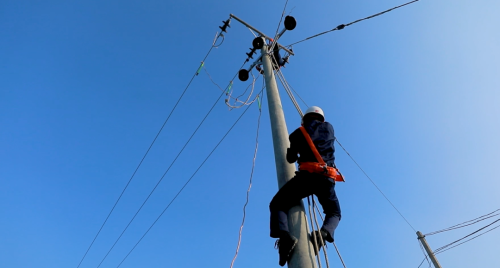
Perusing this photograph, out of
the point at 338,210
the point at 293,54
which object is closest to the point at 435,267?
the point at 293,54

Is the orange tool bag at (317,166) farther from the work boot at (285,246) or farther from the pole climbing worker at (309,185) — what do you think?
the work boot at (285,246)

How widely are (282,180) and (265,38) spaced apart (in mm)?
3492

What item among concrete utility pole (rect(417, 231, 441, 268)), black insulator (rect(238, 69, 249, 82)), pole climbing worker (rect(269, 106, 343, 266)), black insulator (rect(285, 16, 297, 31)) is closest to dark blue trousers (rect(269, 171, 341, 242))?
pole climbing worker (rect(269, 106, 343, 266))

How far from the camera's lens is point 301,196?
2.79 m

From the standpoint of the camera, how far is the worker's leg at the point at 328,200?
2828 mm

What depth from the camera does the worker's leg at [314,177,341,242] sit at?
283 cm

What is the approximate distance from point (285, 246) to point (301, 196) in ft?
1.71

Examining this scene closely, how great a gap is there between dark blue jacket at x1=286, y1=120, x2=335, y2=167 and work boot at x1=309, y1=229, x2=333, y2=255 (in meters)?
0.70

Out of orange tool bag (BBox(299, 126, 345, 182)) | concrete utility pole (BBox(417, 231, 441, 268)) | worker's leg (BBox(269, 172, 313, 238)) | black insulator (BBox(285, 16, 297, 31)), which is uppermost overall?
black insulator (BBox(285, 16, 297, 31))

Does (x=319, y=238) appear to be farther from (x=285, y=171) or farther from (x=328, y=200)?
(x=285, y=171)

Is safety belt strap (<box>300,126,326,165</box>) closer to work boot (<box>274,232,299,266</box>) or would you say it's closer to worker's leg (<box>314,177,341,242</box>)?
worker's leg (<box>314,177,341,242</box>)

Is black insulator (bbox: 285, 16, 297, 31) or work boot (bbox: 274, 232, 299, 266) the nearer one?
work boot (bbox: 274, 232, 299, 266)

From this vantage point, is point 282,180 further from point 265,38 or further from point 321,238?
point 265,38

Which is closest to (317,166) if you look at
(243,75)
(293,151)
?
(293,151)
